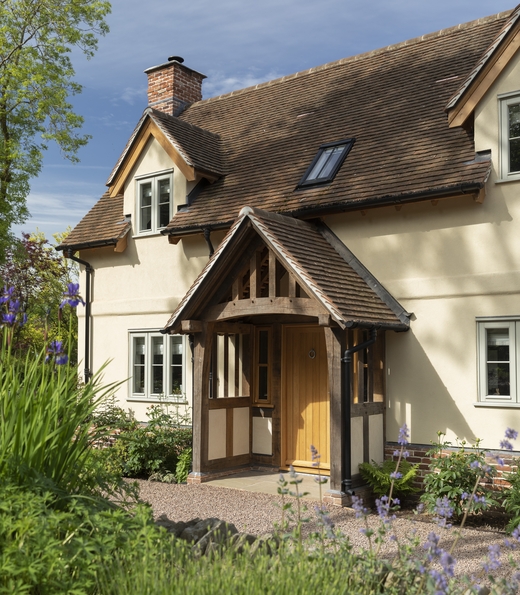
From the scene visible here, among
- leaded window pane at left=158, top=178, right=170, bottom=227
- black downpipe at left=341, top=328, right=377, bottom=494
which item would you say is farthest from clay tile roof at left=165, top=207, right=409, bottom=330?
leaded window pane at left=158, top=178, right=170, bottom=227

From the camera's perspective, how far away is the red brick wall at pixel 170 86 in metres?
19.1

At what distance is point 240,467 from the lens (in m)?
12.9


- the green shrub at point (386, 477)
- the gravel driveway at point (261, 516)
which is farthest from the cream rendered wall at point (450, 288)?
the gravel driveway at point (261, 516)

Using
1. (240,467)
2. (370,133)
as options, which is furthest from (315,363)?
(370,133)

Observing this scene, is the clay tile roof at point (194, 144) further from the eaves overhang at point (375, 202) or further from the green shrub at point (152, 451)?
the green shrub at point (152, 451)

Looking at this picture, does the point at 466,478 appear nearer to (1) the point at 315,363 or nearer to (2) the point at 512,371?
(2) the point at 512,371

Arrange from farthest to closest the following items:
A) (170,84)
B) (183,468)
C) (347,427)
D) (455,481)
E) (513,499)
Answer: (170,84) → (183,468) → (347,427) → (455,481) → (513,499)

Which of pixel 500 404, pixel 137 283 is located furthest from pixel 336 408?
pixel 137 283

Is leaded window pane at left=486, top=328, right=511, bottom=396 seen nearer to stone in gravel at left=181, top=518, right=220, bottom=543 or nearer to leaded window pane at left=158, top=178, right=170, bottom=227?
stone in gravel at left=181, top=518, right=220, bottom=543

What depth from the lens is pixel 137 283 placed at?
15594 millimetres

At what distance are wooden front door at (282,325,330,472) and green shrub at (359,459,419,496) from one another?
6.18 feet

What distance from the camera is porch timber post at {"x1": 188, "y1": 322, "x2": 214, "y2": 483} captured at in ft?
38.9

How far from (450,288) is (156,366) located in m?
7.01

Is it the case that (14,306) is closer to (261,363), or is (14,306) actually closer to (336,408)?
(336,408)
